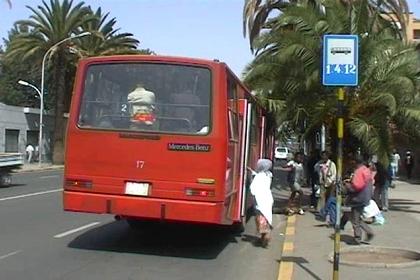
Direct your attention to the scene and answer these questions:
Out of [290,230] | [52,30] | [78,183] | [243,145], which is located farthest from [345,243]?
[52,30]

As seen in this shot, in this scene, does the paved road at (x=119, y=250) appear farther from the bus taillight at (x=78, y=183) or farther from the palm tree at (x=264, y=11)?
the palm tree at (x=264, y=11)

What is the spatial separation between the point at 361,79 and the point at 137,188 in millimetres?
8154

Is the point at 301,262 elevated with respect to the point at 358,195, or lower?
lower

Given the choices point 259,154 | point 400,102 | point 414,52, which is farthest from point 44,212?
point 414,52

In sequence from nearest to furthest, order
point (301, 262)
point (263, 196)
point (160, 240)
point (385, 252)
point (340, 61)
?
point (340, 61), point (301, 262), point (385, 252), point (263, 196), point (160, 240)

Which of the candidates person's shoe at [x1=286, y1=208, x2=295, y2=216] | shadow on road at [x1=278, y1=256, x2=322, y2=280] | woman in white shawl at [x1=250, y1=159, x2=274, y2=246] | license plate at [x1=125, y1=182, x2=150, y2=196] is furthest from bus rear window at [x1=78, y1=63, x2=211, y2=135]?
person's shoe at [x1=286, y1=208, x2=295, y2=216]

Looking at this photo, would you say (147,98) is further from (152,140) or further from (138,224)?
(138,224)

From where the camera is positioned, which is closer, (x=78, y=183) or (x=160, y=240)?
(x=78, y=183)

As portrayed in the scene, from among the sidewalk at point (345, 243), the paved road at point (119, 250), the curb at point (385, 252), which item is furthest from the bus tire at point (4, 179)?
the curb at point (385, 252)

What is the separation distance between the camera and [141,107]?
10.8 metres

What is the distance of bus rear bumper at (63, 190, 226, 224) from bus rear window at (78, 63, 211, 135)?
107 cm

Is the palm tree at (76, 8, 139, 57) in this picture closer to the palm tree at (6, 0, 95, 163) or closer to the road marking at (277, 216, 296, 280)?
the palm tree at (6, 0, 95, 163)

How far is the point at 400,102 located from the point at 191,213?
326 inches

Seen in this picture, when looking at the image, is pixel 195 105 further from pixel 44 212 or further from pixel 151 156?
pixel 44 212
